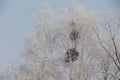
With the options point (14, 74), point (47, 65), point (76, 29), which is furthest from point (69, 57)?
point (14, 74)

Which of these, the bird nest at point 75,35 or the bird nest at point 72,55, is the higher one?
the bird nest at point 75,35

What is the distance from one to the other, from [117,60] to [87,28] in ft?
8.07

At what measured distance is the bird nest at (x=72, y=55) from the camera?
16.7 m

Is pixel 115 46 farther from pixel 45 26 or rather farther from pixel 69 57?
pixel 45 26

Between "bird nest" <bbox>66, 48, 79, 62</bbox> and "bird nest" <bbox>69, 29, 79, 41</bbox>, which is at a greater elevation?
"bird nest" <bbox>69, 29, 79, 41</bbox>

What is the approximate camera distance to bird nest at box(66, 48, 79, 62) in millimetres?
16706

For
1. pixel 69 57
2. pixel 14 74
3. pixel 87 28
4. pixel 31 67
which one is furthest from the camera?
pixel 14 74

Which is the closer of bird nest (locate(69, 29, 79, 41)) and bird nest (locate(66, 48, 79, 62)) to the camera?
bird nest (locate(66, 48, 79, 62))

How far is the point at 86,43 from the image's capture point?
18797mm

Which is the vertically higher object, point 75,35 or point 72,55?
point 75,35

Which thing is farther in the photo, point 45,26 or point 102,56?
point 45,26

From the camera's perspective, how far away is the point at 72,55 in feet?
55.7

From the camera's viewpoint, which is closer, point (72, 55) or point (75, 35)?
point (72, 55)

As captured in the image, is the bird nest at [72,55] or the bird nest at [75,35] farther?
the bird nest at [75,35]
